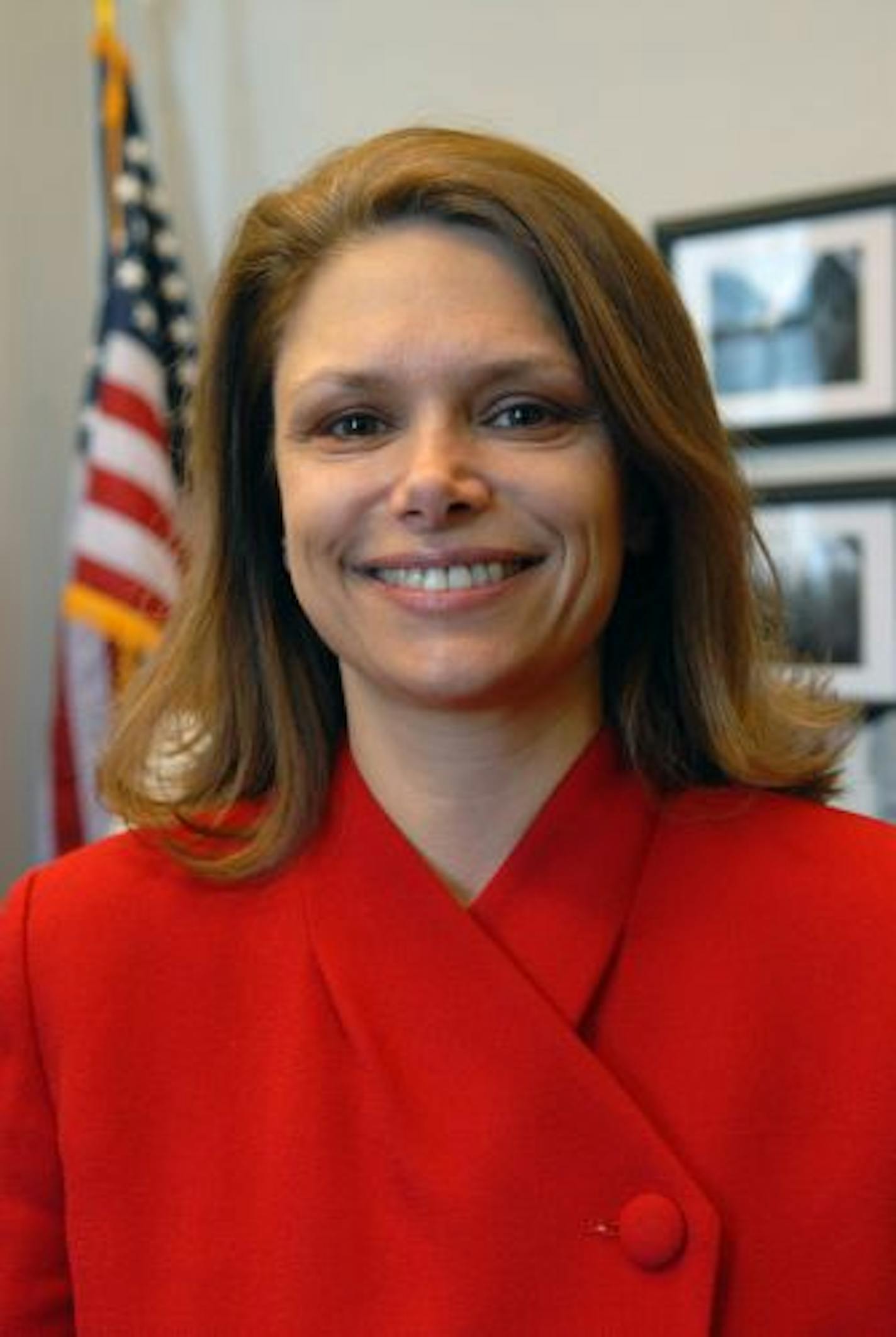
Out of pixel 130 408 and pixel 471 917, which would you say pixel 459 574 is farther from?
pixel 130 408

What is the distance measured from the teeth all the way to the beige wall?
4.10ft

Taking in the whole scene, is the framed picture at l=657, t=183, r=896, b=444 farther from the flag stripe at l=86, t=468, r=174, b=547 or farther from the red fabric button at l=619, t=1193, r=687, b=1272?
the red fabric button at l=619, t=1193, r=687, b=1272

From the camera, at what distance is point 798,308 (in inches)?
81.0

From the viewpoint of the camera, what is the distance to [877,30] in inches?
77.2

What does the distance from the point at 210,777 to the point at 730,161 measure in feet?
4.53

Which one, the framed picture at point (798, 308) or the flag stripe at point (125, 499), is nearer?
the framed picture at point (798, 308)

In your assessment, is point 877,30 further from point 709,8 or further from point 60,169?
point 60,169

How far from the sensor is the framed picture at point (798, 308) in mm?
1997

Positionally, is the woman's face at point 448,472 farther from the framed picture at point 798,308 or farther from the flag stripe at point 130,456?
the flag stripe at point 130,456

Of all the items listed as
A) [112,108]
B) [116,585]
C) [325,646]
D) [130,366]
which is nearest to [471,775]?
[325,646]

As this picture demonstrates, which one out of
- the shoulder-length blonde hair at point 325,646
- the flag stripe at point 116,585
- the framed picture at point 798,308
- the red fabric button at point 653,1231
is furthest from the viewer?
the flag stripe at point 116,585

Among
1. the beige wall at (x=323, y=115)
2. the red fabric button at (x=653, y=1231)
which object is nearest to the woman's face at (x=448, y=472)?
the red fabric button at (x=653, y=1231)

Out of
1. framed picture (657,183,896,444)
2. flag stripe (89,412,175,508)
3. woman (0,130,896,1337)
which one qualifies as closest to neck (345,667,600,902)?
woman (0,130,896,1337)

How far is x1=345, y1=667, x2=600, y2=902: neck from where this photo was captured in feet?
3.33
